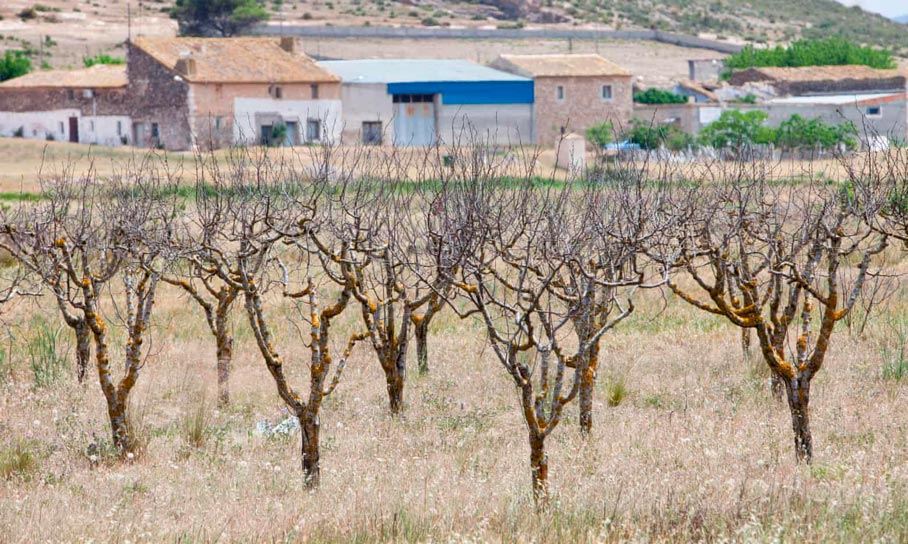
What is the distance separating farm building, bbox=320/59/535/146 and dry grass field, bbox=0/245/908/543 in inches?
1336

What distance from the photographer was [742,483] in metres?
8.77

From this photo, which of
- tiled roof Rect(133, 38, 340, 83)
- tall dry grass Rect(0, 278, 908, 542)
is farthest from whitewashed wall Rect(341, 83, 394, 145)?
tall dry grass Rect(0, 278, 908, 542)

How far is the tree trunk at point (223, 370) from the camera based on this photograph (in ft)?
47.9

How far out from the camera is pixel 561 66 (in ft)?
184

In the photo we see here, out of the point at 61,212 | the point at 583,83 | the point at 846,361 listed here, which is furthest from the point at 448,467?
the point at 583,83

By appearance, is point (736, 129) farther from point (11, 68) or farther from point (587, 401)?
point (11, 68)

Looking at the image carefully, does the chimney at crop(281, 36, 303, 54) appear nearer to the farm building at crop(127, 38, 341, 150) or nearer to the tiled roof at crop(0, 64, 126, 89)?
the farm building at crop(127, 38, 341, 150)

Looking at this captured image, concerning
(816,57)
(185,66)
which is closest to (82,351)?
(185,66)

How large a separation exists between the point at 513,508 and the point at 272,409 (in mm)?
6473

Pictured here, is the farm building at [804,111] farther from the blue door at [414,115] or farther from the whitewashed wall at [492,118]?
the blue door at [414,115]

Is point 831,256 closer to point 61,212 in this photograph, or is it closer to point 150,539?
point 150,539

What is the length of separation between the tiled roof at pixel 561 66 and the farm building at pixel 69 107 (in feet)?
59.6

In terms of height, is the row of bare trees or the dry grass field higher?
the row of bare trees

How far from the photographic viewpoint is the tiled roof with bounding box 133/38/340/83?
48094 mm
